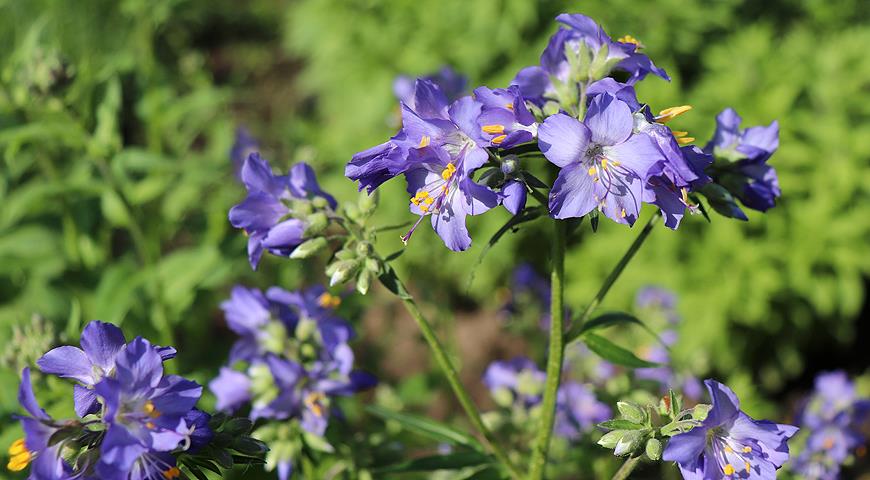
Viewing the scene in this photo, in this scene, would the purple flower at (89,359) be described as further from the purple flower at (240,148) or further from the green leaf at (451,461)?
the purple flower at (240,148)

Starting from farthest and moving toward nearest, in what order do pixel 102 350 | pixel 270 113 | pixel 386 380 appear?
1. pixel 270 113
2. pixel 386 380
3. pixel 102 350

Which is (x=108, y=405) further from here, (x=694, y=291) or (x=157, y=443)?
(x=694, y=291)

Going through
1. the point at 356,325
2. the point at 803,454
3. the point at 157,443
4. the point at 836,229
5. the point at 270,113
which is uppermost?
the point at 157,443

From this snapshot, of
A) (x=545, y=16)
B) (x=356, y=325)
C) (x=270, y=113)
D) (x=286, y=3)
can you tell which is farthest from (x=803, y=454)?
(x=286, y=3)

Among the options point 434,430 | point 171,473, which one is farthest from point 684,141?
point 171,473

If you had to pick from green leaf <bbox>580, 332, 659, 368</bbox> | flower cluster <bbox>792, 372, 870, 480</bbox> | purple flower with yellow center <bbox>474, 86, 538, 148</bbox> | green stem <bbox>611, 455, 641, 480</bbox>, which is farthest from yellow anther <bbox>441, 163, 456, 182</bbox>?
flower cluster <bbox>792, 372, 870, 480</bbox>
